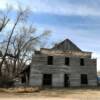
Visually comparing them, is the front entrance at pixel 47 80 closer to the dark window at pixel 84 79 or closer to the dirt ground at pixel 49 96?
the dark window at pixel 84 79

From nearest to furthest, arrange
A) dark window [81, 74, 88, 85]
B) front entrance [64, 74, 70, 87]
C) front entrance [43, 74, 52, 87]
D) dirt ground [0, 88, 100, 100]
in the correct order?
dirt ground [0, 88, 100, 100]
front entrance [43, 74, 52, 87]
front entrance [64, 74, 70, 87]
dark window [81, 74, 88, 85]

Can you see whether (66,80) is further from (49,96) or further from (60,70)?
(49,96)

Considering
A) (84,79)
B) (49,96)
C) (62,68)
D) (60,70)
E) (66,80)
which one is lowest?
(49,96)

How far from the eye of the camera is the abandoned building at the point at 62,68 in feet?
120

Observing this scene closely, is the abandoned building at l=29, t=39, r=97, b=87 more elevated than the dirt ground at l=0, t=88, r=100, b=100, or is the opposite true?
the abandoned building at l=29, t=39, r=97, b=87

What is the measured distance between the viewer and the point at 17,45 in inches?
1710

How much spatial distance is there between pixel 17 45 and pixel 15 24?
18.7 ft

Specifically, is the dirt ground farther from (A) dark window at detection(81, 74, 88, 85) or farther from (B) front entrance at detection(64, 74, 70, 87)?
(A) dark window at detection(81, 74, 88, 85)

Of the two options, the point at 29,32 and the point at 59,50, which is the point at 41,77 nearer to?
the point at 59,50

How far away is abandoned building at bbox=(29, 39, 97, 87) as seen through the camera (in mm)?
36562

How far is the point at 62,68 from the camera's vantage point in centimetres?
3753

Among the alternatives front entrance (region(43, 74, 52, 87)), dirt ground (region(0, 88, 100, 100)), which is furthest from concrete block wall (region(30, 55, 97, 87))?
dirt ground (region(0, 88, 100, 100))

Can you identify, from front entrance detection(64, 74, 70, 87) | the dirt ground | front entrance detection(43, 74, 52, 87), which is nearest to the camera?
the dirt ground

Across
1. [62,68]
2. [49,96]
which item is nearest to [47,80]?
[62,68]
